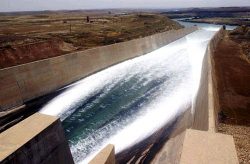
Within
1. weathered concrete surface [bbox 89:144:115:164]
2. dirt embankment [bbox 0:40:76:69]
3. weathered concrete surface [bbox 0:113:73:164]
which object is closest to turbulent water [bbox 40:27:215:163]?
weathered concrete surface [bbox 0:113:73:164]

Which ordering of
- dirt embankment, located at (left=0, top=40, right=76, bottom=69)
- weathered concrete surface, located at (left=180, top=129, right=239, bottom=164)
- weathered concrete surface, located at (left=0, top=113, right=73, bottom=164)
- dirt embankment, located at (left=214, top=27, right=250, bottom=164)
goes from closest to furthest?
weathered concrete surface, located at (left=180, top=129, right=239, bottom=164), weathered concrete surface, located at (left=0, top=113, right=73, bottom=164), dirt embankment, located at (left=214, top=27, right=250, bottom=164), dirt embankment, located at (left=0, top=40, right=76, bottom=69)

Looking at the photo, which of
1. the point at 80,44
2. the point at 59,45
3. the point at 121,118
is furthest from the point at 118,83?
the point at 80,44

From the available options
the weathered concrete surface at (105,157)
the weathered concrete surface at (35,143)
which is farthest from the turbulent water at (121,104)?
the weathered concrete surface at (105,157)

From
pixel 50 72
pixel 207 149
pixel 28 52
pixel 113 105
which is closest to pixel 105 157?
pixel 207 149

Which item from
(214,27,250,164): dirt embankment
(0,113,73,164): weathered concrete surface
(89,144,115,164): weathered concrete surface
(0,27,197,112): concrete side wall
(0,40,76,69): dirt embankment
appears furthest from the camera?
(0,40,76,69): dirt embankment

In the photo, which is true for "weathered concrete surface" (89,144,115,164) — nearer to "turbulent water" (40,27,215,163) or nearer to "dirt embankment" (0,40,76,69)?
"turbulent water" (40,27,215,163)

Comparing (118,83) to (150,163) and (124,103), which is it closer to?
(124,103)

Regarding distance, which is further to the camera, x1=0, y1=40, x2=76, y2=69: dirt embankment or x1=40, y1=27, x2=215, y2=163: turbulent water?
x1=0, y1=40, x2=76, y2=69: dirt embankment
